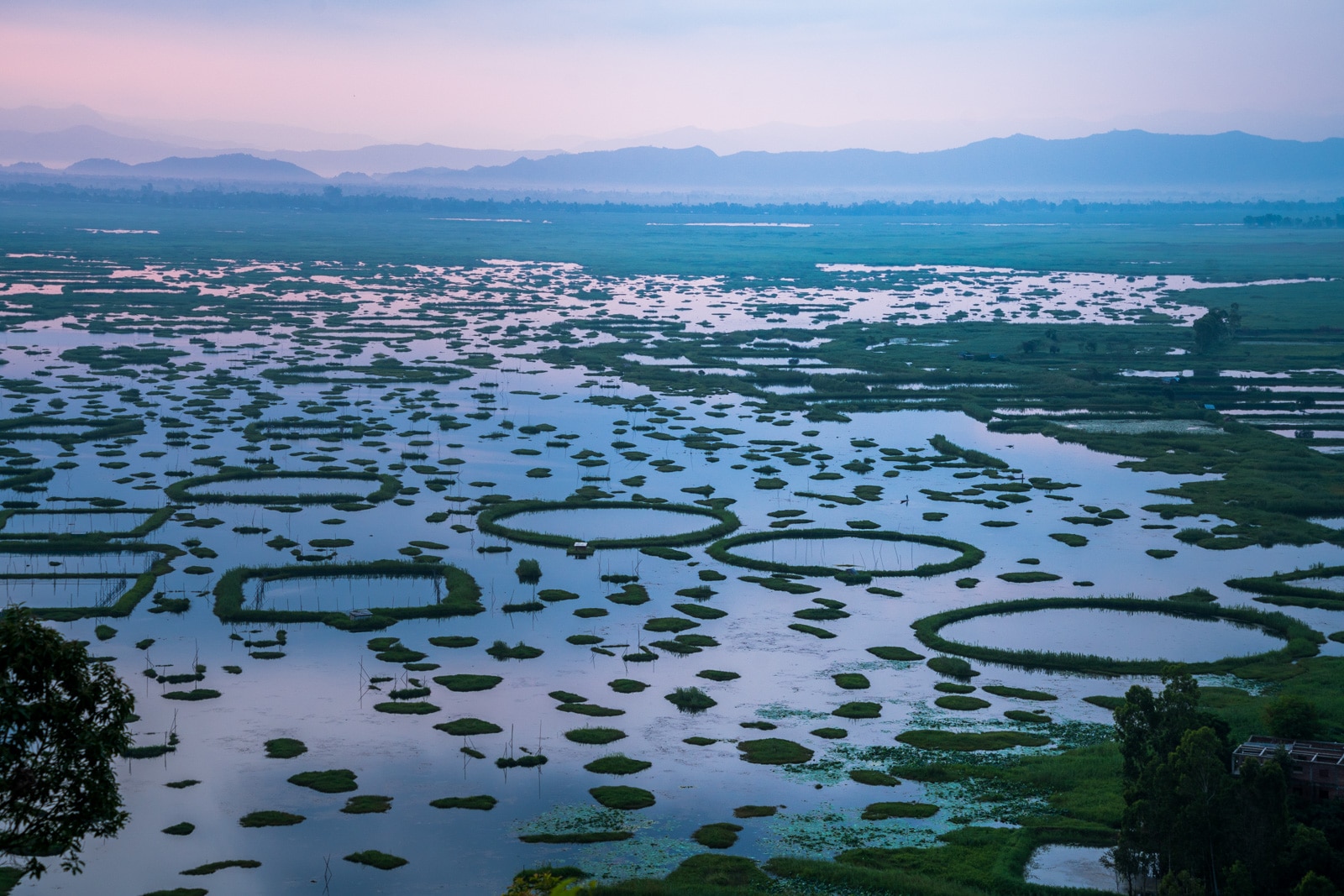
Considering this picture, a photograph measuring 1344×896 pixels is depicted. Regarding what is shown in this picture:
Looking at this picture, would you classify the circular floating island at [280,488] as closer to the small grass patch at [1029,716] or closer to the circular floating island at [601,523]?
the circular floating island at [601,523]

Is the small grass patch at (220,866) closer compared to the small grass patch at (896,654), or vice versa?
the small grass patch at (220,866)

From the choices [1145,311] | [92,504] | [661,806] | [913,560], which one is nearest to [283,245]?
[1145,311]

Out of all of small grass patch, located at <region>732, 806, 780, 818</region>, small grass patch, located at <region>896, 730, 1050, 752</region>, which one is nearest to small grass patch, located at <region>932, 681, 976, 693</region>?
small grass patch, located at <region>896, 730, 1050, 752</region>

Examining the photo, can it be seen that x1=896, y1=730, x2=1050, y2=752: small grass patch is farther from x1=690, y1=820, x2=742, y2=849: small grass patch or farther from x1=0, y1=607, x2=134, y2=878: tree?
x1=0, y1=607, x2=134, y2=878: tree

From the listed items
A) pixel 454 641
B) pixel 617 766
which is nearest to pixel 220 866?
pixel 617 766

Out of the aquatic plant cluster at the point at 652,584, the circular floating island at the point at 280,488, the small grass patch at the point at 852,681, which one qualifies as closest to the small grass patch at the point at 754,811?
the aquatic plant cluster at the point at 652,584

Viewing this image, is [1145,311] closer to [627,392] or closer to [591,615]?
[627,392]
